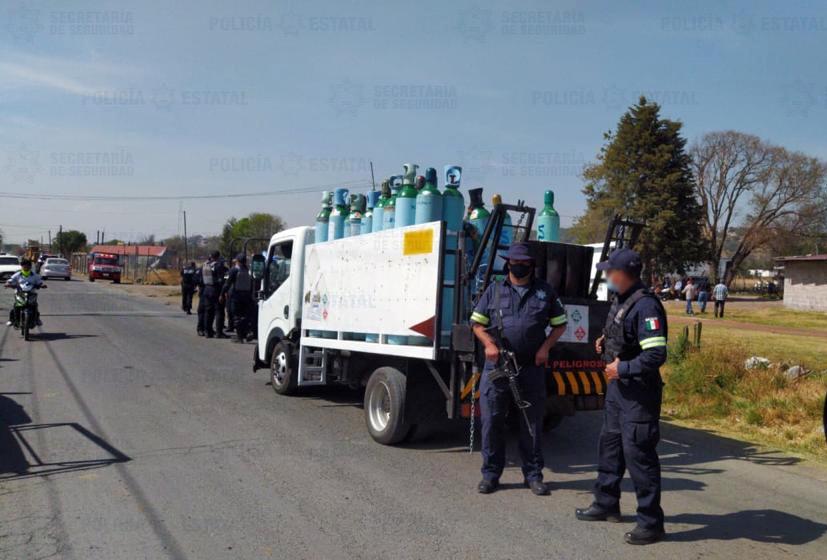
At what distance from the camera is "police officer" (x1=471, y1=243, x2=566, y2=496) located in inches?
221

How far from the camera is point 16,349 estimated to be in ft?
45.1

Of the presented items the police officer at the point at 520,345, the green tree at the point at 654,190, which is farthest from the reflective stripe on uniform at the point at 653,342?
the green tree at the point at 654,190


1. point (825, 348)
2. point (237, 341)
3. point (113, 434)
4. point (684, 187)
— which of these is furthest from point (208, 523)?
Answer: point (684, 187)

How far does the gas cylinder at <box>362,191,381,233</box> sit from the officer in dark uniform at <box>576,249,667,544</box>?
3688mm

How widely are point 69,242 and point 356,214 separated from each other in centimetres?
11516

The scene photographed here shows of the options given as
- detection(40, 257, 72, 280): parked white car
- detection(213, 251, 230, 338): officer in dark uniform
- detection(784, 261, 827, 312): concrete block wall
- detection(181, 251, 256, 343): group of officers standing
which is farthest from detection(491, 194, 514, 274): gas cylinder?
detection(40, 257, 72, 280): parked white car

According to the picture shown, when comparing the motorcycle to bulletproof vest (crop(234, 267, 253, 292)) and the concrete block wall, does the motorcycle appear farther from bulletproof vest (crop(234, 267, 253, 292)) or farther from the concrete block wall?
the concrete block wall

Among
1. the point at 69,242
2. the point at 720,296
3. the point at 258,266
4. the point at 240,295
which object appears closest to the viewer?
the point at 258,266

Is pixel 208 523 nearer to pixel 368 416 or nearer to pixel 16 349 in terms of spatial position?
pixel 368 416

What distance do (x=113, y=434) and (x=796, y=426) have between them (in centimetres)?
789

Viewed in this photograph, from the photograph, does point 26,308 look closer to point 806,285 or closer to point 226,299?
point 226,299

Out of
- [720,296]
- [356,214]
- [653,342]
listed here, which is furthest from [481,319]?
[720,296]

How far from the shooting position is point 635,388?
469cm

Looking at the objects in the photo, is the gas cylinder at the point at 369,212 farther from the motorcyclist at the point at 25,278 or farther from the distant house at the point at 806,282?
the distant house at the point at 806,282
